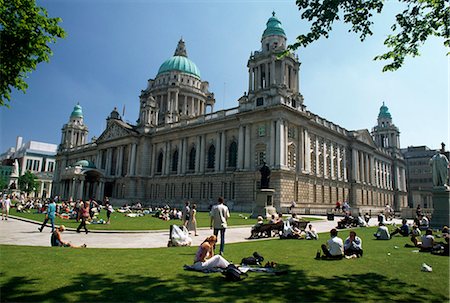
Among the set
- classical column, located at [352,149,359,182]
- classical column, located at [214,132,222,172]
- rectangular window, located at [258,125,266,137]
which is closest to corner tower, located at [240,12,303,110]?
rectangular window, located at [258,125,266,137]

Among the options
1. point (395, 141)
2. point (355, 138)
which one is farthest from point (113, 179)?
point (395, 141)

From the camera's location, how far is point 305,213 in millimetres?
42906

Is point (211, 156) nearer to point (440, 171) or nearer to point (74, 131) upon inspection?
point (440, 171)

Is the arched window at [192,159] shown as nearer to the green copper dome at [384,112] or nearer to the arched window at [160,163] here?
the arched window at [160,163]

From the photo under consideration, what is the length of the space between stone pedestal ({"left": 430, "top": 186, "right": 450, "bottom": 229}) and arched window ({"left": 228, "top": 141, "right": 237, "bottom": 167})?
32.8 meters

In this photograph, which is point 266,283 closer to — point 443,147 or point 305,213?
point 443,147

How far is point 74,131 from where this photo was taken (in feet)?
325

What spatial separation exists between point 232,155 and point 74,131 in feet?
225

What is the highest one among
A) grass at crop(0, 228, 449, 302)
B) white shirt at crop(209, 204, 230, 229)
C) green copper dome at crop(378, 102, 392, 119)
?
green copper dome at crop(378, 102, 392, 119)

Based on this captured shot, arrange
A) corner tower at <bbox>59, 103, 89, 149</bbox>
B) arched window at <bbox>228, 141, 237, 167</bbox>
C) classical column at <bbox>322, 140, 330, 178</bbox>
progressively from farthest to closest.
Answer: corner tower at <bbox>59, 103, 89, 149</bbox>
classical column at <bbox>322, 140, 330, 178</bbox>
arched window at <bbox>228, 141, 237, 167</bbox>

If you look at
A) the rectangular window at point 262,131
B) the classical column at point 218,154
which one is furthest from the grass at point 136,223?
the classical column at point 218,154

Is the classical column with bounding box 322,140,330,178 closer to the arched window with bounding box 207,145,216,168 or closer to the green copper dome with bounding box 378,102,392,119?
the arched window with bounding box 207,145,216,168

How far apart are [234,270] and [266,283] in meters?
0.87

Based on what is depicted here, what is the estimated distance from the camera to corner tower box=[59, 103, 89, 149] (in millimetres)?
98500
